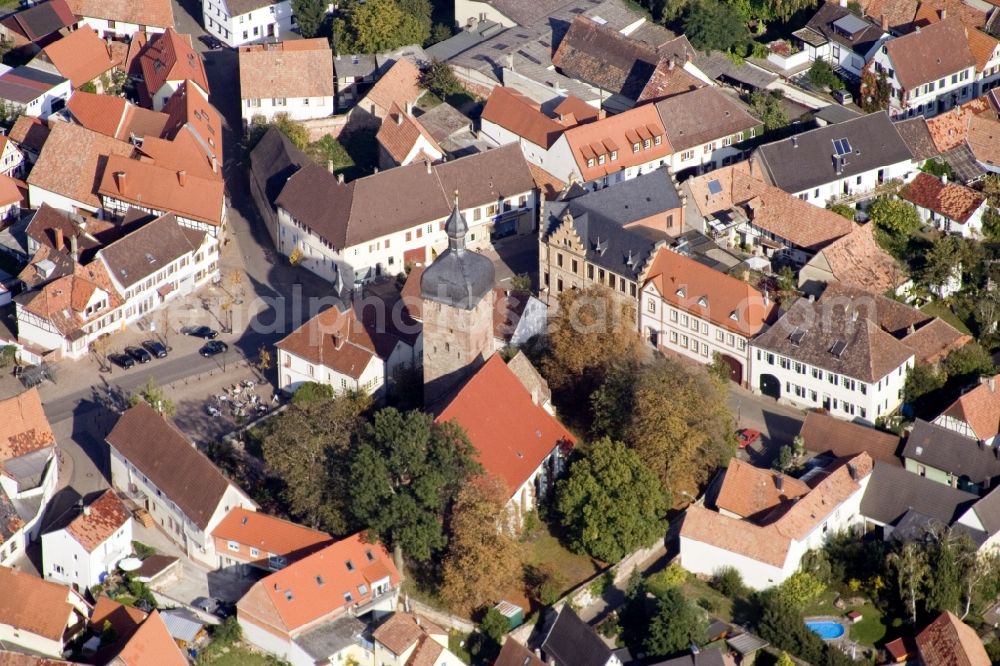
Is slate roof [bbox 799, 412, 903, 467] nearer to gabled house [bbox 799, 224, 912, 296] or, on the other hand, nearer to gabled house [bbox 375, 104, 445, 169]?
gabled house [bbox 799, 224, 912, 296]

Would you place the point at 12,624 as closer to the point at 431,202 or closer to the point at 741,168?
the point at 431,202

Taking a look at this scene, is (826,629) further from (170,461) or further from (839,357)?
(170,461)

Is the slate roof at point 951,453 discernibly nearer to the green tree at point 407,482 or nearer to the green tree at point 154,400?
the green tree at point 407,482

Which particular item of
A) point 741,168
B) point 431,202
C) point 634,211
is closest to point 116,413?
point 431,202

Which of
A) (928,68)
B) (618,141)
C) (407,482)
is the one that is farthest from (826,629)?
(928,68)

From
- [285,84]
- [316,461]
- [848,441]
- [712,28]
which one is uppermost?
[316,461]

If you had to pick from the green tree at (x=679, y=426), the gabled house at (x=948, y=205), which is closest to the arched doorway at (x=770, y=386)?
the green tree at (x=679, y=426)
